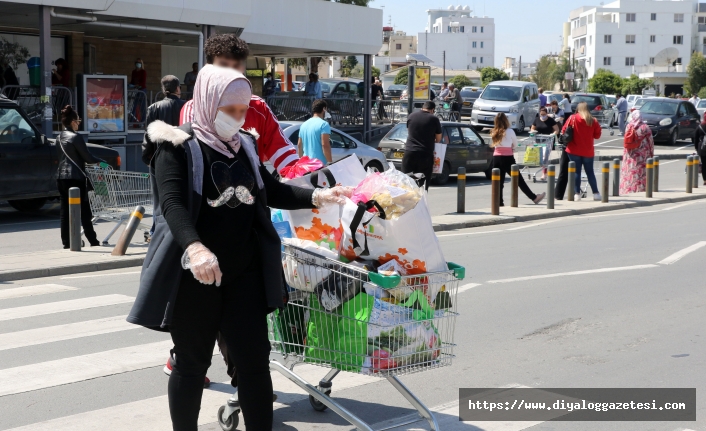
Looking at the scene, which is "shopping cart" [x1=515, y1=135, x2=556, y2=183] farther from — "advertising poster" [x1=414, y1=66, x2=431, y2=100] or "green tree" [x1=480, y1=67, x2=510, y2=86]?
"green tree" [x1=480, y1=67, x2=510, y2=86]

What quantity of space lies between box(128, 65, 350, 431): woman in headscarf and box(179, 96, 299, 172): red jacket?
1378 mm

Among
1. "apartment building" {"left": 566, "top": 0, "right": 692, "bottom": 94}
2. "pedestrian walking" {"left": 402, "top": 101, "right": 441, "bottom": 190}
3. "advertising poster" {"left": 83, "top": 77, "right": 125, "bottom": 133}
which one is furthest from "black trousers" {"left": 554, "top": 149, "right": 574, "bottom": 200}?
"apartment building" {"left": 566, "top": 0, "right": 692, "bottom": 94}

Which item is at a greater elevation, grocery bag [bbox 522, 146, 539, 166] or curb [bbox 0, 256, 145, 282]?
grocery bag [bbox 522, 146, 539, 166]

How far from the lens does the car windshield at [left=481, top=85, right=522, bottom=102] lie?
36.5 metres

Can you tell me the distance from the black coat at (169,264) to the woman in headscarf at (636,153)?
16.1 m

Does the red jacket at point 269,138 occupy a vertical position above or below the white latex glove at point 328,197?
above

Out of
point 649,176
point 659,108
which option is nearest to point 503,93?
point 659,108

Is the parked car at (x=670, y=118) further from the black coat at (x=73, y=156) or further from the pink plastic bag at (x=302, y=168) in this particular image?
the pink plastic bag at (x=302, y=168)

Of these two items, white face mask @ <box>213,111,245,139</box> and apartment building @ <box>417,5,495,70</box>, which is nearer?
white face mask @ <box>213,111,245,139</box>

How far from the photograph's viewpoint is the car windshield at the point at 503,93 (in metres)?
36.5

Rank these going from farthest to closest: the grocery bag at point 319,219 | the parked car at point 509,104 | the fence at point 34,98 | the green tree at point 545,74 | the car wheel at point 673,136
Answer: the green tree at point 545,74 → the parked car at point 509,104 → the car wheel at point 673,136 → the fence at point 34,98 → the grocery bag at point 319,219

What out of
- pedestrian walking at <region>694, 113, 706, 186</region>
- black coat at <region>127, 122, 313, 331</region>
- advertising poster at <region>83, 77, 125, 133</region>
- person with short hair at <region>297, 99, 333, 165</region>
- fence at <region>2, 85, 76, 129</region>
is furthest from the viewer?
pedestrian walking at <region>694, 113, 706, 186</region>

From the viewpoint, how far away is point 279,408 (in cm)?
538

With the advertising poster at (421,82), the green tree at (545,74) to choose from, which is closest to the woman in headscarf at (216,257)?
the advertising poster at (421,82)
